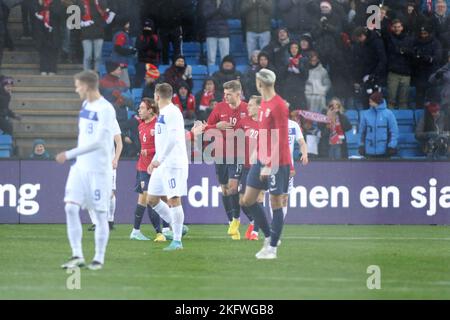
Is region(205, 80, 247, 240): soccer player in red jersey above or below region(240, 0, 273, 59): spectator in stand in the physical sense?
below

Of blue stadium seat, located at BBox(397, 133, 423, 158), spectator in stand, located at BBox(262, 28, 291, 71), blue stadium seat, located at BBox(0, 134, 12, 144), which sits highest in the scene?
spectator in stand, located at BBox(262, 28, 291, 71)

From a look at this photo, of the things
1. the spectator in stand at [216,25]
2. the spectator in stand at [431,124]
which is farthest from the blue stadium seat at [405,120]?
the spectator in stand at [216,25]

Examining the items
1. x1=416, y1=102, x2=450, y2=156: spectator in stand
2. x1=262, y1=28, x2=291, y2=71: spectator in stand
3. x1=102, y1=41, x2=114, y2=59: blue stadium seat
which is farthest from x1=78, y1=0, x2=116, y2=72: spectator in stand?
x1=416, y1=102, x2=450, y2=156: spectator in stand

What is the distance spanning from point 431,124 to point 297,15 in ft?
11.9

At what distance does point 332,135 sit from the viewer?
23.8m

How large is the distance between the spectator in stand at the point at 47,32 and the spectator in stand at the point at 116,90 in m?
1.71

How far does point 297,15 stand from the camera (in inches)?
1028

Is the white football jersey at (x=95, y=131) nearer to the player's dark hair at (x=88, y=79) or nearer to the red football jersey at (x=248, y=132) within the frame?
the player's dark hair at (x=88, y=79)

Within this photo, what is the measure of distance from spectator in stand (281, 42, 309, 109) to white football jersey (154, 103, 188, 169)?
24.4 ft

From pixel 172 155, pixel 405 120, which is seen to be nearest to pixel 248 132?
pixel 172 155

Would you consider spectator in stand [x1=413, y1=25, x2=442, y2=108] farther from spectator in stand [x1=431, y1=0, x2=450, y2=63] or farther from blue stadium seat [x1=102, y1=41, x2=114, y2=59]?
blue stadium seat [x1=102, y1=41, x2=114, y2=59]

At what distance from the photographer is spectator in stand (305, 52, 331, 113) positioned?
24703mm

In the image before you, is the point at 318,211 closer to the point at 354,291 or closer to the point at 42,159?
the point at 42,159

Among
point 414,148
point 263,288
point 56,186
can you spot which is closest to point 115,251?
point 263,288
